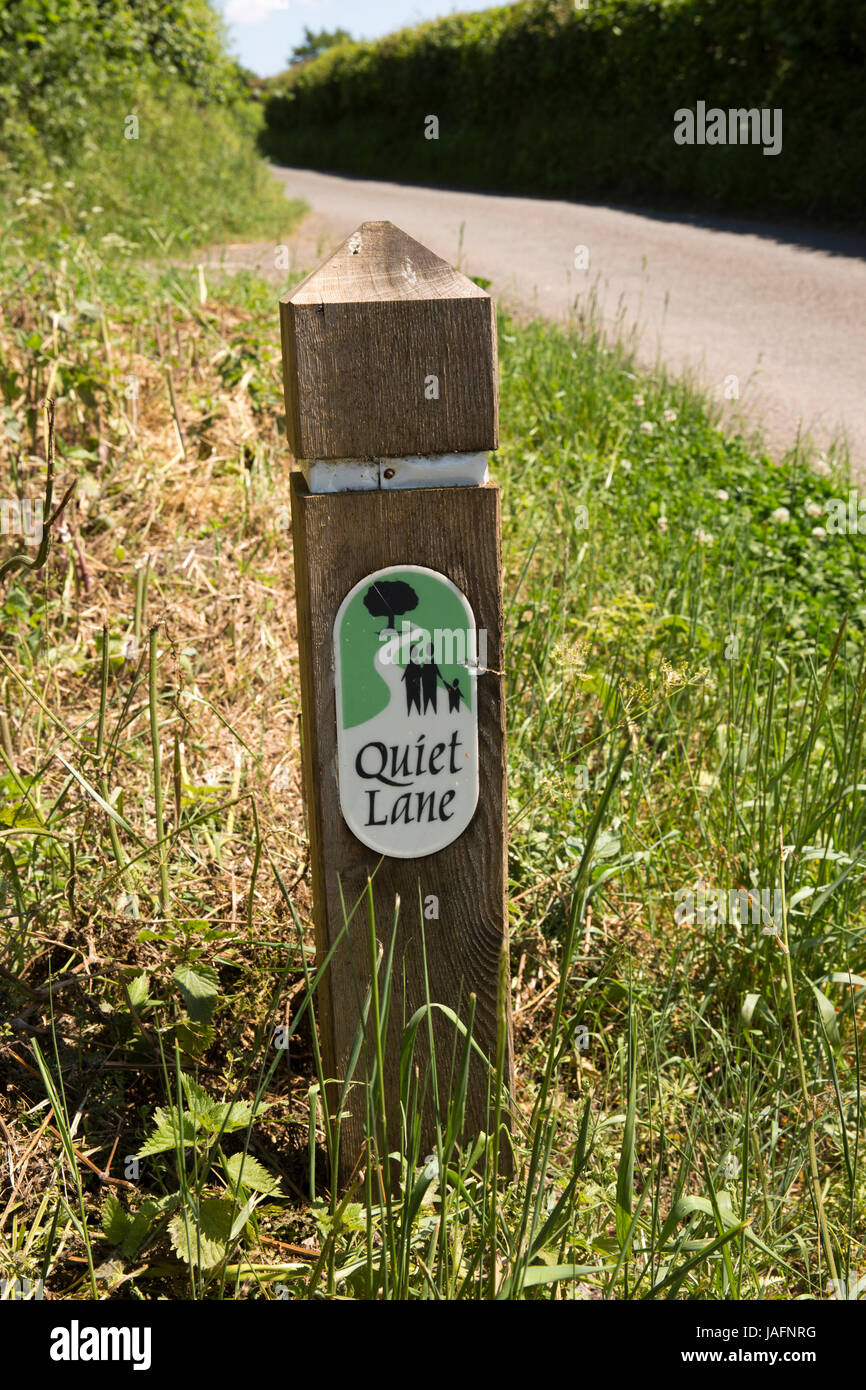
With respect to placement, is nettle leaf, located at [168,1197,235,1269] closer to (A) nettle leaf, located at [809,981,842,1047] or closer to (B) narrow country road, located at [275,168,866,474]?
(A) nettle leaf, located at [809,981,842,1047]

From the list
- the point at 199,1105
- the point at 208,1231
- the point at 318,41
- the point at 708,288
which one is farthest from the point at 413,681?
the point at 318,41

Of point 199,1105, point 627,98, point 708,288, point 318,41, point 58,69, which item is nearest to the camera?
point 199,1105

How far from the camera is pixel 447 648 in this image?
4.68 feet

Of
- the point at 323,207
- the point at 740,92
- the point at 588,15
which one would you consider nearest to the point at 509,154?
the point at 588,15

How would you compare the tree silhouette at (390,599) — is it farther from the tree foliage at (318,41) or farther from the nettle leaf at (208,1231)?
the tree foliage at (318,41)

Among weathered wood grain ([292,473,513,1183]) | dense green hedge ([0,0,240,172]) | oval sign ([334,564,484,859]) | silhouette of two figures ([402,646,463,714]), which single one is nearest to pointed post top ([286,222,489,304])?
weathered wood grain ([292,473,513,1183])

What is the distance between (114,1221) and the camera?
141 cm

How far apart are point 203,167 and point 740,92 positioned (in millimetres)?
6007

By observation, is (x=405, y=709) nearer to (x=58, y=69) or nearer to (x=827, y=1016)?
(x=827, y=1016)

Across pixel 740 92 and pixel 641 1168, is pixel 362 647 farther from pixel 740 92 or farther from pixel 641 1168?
pixel 740 92

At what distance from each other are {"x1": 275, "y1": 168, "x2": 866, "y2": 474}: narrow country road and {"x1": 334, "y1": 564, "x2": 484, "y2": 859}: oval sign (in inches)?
87.4

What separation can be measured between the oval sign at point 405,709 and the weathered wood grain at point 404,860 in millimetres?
19

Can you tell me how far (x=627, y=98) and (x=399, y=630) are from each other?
1515 cm

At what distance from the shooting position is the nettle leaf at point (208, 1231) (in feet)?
4.41
